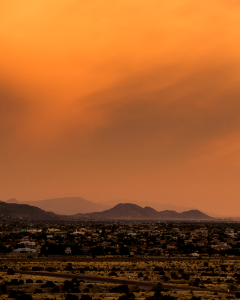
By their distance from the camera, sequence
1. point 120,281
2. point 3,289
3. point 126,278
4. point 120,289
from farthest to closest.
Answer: point 126,278
point 120,281
point 120,289
point 3,289

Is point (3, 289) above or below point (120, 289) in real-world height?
above

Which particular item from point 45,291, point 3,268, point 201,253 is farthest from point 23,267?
point 201,253

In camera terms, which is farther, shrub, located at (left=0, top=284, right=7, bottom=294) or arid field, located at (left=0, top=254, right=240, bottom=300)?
arid field, located at (left=0, top=254, right=240, bottom=300)

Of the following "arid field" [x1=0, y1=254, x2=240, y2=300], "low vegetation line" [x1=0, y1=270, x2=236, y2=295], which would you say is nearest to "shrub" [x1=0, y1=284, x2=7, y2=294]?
"arid field" [x1=0, y1=254, x2=240, y2=300]

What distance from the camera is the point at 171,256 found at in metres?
82.8

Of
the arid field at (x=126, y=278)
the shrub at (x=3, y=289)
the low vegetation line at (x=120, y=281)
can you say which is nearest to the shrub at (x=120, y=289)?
the arid field at (x=126, y=278)

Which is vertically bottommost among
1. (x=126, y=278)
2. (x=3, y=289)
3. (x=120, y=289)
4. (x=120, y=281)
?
(x=126, y=278)

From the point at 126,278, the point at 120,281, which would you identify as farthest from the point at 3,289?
the point at 126,278

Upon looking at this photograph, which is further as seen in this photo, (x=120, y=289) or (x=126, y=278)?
(x=126, y=278)

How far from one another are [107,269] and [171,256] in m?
28.0

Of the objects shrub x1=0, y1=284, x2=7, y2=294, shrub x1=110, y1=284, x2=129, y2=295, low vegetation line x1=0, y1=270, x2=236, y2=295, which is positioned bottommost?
low vegetation line x1=0, y1=270, x2=236, y2=295

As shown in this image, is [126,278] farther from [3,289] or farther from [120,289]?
[3,289]

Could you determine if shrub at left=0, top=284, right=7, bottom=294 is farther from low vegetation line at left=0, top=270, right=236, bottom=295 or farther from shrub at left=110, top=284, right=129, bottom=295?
shrub at left=110, top=284, right=129, bottom=295

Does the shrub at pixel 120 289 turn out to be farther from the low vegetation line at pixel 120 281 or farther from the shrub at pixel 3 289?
the shrub at pixel 3 289
